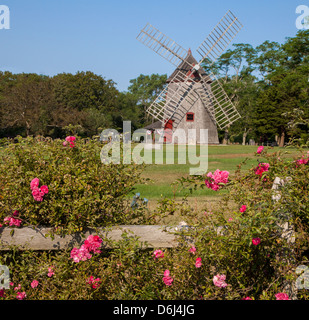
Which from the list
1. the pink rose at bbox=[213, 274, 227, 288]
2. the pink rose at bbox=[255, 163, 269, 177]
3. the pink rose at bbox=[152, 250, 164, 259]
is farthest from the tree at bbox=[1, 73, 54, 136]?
the pink rose at bbox=[213, 274, 227, 288]

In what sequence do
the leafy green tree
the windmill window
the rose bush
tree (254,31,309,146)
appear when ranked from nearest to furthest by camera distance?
the rose bush, the windmill window, tree (254,31,309,146), the leafy green tree

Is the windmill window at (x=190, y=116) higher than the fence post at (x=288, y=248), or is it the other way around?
the windmill window at (x=190, y=116)

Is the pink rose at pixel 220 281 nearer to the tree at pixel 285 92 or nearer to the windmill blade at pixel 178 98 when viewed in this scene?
the windmill blade at pixel 178 98

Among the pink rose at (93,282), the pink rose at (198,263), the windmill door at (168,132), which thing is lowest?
the pink rose at (93,282)

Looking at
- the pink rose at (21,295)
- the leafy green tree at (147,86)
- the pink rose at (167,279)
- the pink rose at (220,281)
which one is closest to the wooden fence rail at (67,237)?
the pink rose at (167,279)

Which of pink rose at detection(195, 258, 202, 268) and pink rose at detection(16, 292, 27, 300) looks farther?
pink rose at detection(16, 292, 27, 300)

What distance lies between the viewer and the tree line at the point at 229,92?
42.7 metres

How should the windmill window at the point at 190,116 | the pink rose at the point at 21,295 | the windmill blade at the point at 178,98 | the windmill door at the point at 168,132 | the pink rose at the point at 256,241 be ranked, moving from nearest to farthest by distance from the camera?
1. the pink rose at the point at 256,241
2. the pink rose at the point at 21,295
3. the windmill blade at the point at 178,98
4. the windmill window at the point at 190,116
5. the windmill door at the point at 168,132

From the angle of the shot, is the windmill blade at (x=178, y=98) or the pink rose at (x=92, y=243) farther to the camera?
the windmill blade at (x=178, y=98)

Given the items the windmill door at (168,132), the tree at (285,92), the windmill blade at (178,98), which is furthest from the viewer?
the tree at (285,92)

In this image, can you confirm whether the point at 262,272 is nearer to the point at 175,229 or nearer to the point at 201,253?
the point at 201,253

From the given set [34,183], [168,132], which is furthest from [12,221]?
[168,132]

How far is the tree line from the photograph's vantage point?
4272 centimetres

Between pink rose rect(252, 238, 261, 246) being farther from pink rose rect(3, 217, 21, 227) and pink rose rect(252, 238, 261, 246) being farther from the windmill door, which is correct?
the windmill door
